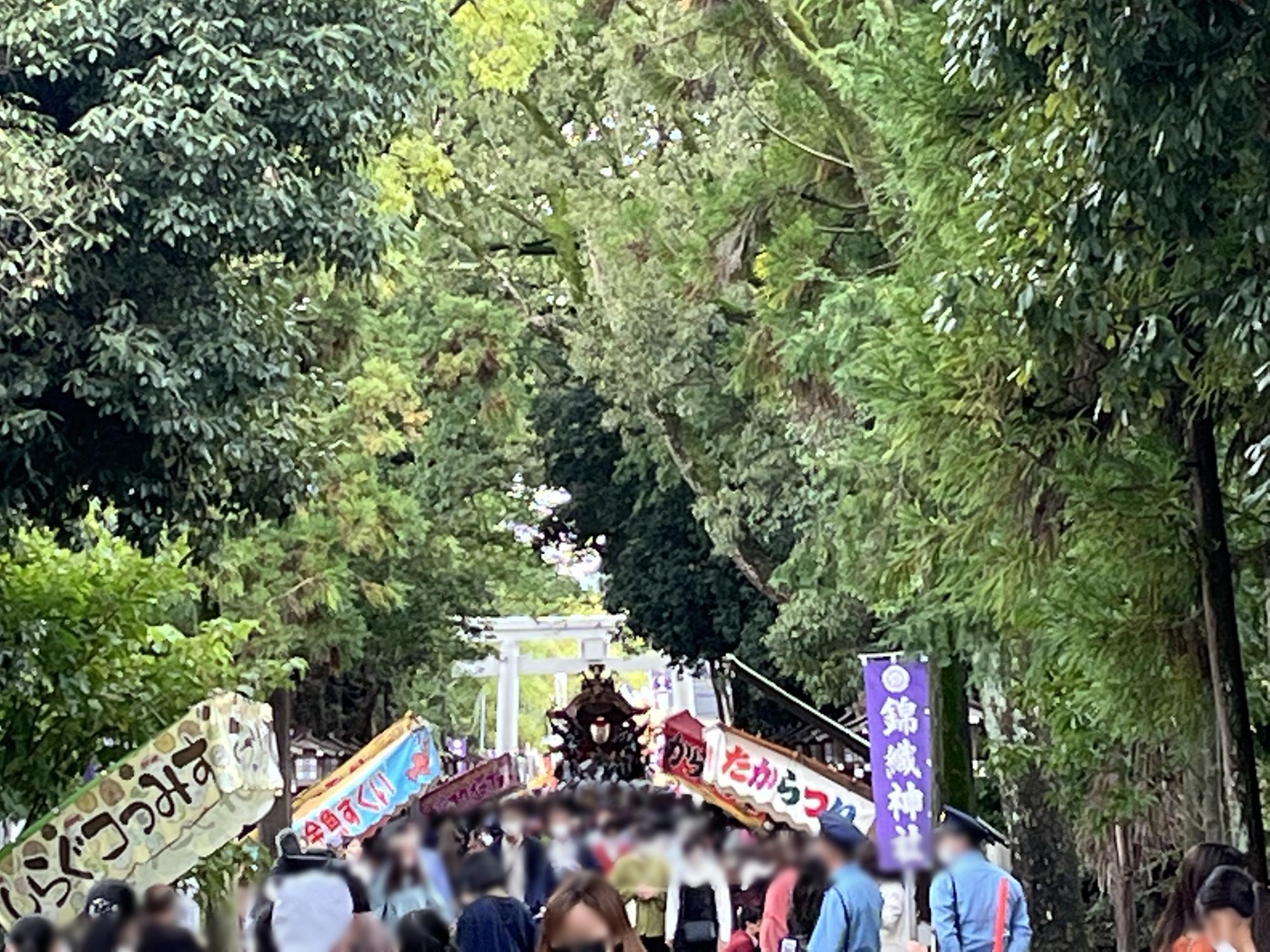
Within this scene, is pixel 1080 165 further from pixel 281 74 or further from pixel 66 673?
pixel 66 673

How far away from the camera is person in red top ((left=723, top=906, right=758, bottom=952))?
10.9 metres

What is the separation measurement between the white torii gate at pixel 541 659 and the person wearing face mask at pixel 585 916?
147 feet

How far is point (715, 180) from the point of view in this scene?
21859mm

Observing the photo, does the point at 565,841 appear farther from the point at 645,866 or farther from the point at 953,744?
the point at 953,744

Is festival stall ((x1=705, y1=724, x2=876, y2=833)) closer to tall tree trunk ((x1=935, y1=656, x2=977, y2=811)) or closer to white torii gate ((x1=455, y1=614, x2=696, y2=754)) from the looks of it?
tall tree trunk ((x1=935, y1=656, x2=977, y2=811))

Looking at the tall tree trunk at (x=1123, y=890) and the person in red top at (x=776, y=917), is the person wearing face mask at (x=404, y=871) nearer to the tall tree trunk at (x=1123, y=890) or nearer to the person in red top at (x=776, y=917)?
the person in red top at (x=776, y=917)

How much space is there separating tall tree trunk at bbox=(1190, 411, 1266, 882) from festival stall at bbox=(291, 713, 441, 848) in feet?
45.9

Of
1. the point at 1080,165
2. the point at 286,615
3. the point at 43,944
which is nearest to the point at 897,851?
the point at 43,944

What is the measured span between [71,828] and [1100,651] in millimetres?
5763

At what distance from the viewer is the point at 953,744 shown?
19281mm

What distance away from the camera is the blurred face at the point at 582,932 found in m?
4.47

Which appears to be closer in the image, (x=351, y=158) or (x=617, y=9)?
(x=351, y=158)

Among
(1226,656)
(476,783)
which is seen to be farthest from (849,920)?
(476,783)

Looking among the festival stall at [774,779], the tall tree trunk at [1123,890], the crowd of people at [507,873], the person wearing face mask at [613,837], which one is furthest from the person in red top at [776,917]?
the festival stall at [774,779]
